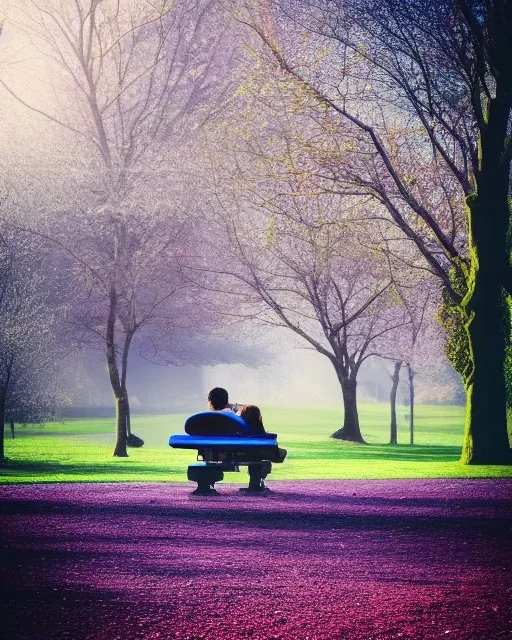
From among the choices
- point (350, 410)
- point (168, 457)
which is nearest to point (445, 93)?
point (168, 457)

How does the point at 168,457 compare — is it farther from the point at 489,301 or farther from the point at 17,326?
the point at 489,301

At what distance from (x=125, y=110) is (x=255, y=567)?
847 inches

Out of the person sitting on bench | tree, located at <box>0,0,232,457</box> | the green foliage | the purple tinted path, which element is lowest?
the purple tinted path

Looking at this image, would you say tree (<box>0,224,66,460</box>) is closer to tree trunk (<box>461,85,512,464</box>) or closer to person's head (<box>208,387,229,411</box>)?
person's head (<box>208,387,229,411</box>)

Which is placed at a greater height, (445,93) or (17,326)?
(445,93)

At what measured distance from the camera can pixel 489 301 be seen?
17.8 meters

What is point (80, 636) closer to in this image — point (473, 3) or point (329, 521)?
point (329, 521)

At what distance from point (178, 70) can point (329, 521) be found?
64.1ft

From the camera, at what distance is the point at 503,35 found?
17000 mm

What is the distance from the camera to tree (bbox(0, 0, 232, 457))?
23.2 m

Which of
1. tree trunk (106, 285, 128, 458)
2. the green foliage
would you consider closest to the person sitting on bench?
the green foliage

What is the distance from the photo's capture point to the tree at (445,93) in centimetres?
1714

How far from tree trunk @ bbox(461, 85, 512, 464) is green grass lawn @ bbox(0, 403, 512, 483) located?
813 millimetres

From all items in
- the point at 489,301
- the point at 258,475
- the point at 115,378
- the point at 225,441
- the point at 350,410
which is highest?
the point at 489,301
